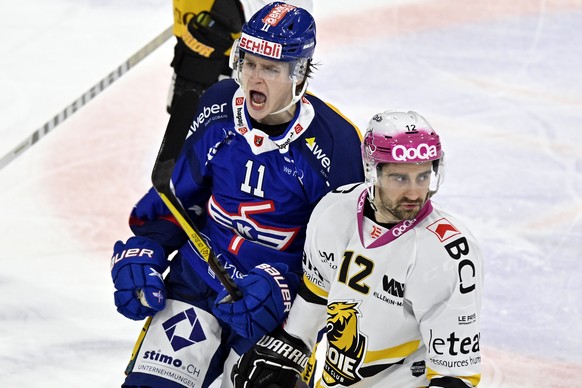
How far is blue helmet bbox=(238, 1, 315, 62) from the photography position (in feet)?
10.2

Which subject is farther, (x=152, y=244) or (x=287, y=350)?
(x=152, y=244)

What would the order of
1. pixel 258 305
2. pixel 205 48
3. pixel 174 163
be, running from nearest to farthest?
pixel 258 305
pixel 174 163
pixel 205 48

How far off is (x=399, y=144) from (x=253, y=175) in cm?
54

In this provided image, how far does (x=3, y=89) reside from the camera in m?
5.77

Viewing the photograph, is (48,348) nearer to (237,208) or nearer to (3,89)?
(237,208)

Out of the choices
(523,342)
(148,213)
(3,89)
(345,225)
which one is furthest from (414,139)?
(3,89)

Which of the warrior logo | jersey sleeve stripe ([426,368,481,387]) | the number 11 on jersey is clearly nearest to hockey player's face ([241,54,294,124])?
the number 11 on jersey

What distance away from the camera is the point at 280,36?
3.11m

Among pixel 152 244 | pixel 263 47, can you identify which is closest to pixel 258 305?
pixel 152 244

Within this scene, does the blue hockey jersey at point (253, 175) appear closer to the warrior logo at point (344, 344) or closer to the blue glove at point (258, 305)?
the blue glove at point (258, 305)

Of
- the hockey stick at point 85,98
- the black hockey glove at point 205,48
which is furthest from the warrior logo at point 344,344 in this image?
the hockey stick at point 85,98

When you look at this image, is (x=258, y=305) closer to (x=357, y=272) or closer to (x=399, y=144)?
(x=357, y=272)

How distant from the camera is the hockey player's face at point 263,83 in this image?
3.14m

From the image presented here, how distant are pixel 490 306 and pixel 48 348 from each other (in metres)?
1.52
